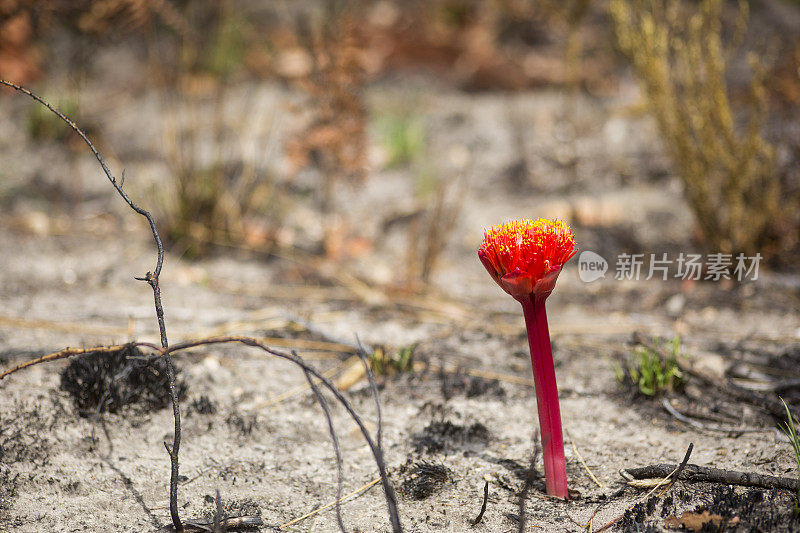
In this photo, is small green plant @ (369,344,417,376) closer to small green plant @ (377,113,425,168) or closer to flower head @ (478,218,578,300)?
flower head @ (478,218,578,300)

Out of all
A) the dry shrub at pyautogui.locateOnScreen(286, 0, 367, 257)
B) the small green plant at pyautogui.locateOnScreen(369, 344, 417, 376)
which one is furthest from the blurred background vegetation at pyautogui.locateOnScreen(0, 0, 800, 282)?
the small green plant at pyautogui.locateOnScreen(369, 344, 417, 376)

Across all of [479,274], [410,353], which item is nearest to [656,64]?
[479,274]

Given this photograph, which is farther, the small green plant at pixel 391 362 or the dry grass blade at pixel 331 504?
the small green plant at pixel 391 362

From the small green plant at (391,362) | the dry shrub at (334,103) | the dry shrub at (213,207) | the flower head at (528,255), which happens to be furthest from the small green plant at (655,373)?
the dry shrub at (213,207)

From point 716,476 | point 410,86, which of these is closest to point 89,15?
point 410,86

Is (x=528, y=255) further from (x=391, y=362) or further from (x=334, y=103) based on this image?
(x=334, y=103)

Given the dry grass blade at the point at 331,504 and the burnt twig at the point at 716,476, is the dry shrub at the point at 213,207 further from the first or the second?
the burnt twig at the point at 716,476
